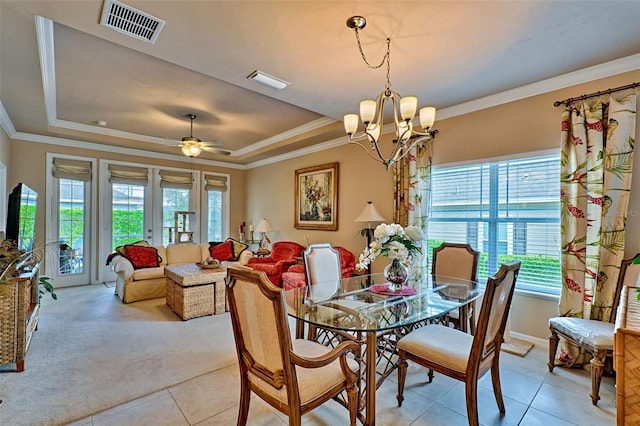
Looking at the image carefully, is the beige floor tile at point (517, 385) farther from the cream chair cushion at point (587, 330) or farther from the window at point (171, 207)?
the window at point (171, 207)

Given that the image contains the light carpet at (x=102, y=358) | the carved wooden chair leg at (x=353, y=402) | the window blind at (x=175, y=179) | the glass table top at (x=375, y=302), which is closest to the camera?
the carved wooden chair leg at (x=353, y=402)

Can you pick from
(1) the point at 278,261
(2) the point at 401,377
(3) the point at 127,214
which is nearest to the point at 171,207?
(3) the point at 127,214

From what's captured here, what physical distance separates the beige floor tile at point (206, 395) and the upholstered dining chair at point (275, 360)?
42cm

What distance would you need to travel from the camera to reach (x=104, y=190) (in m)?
5.73

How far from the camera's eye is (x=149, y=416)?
6.35 feet

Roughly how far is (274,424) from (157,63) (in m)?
3.23

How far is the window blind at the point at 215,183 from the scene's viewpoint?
23.3 ft

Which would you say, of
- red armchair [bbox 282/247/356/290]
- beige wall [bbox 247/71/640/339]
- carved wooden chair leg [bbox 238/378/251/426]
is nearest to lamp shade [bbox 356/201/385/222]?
beige wall [bbox 247/71/640/339]

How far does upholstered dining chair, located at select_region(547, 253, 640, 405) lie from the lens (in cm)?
212

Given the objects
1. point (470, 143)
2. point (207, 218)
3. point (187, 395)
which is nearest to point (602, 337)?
point (470, 143)

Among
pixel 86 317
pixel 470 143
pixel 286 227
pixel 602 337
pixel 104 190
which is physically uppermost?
A: pixel 470 143

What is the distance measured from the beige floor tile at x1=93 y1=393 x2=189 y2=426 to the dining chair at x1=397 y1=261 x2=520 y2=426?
149 cm

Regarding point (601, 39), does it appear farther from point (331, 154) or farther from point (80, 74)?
point (80, 74)

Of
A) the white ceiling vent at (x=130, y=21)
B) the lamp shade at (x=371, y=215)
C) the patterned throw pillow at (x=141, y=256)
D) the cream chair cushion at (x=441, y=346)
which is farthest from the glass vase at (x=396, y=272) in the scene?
the patterned throw pillow at (x=141, y=256)
